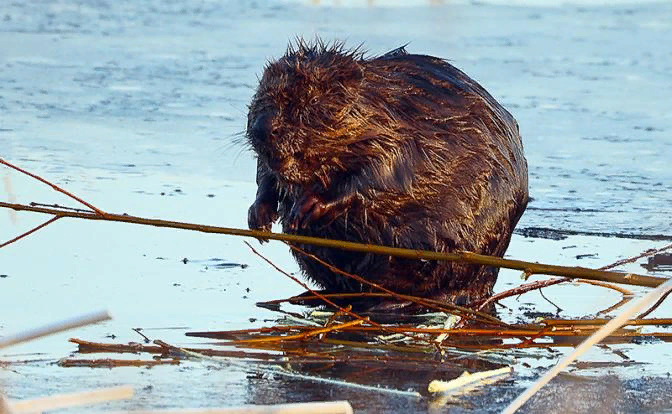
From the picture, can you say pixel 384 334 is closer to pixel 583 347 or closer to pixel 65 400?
pixel 583 347

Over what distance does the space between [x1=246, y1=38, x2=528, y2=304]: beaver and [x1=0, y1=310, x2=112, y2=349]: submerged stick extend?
66.0 inches

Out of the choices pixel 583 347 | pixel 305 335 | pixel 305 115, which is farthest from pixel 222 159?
pixel 583 347

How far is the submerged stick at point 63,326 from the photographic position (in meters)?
1.65

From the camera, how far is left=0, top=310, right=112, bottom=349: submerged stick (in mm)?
1648

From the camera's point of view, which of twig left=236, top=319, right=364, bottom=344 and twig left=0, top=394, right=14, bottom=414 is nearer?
twig left=0, top=394, right=14, bottom=414

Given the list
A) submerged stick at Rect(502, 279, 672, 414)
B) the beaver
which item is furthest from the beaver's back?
submerged stick at Rect(502, 279, 672, 414)

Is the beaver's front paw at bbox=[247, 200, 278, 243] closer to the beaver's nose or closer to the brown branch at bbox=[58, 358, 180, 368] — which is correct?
the beaver's nose

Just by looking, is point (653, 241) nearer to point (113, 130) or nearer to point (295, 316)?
point (295, 316)

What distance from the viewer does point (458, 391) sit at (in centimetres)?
254

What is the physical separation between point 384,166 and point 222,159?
217 cm

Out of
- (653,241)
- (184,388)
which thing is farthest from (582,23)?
(184,388)

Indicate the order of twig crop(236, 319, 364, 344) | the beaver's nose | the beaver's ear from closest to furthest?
twig crop(236, 319, 364, 344) → the beaver's nose → the beaver's ear

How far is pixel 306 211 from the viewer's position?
3.46m

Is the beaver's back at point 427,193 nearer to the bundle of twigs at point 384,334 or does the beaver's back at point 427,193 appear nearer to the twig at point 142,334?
the bundle of twigs at point 384,334
